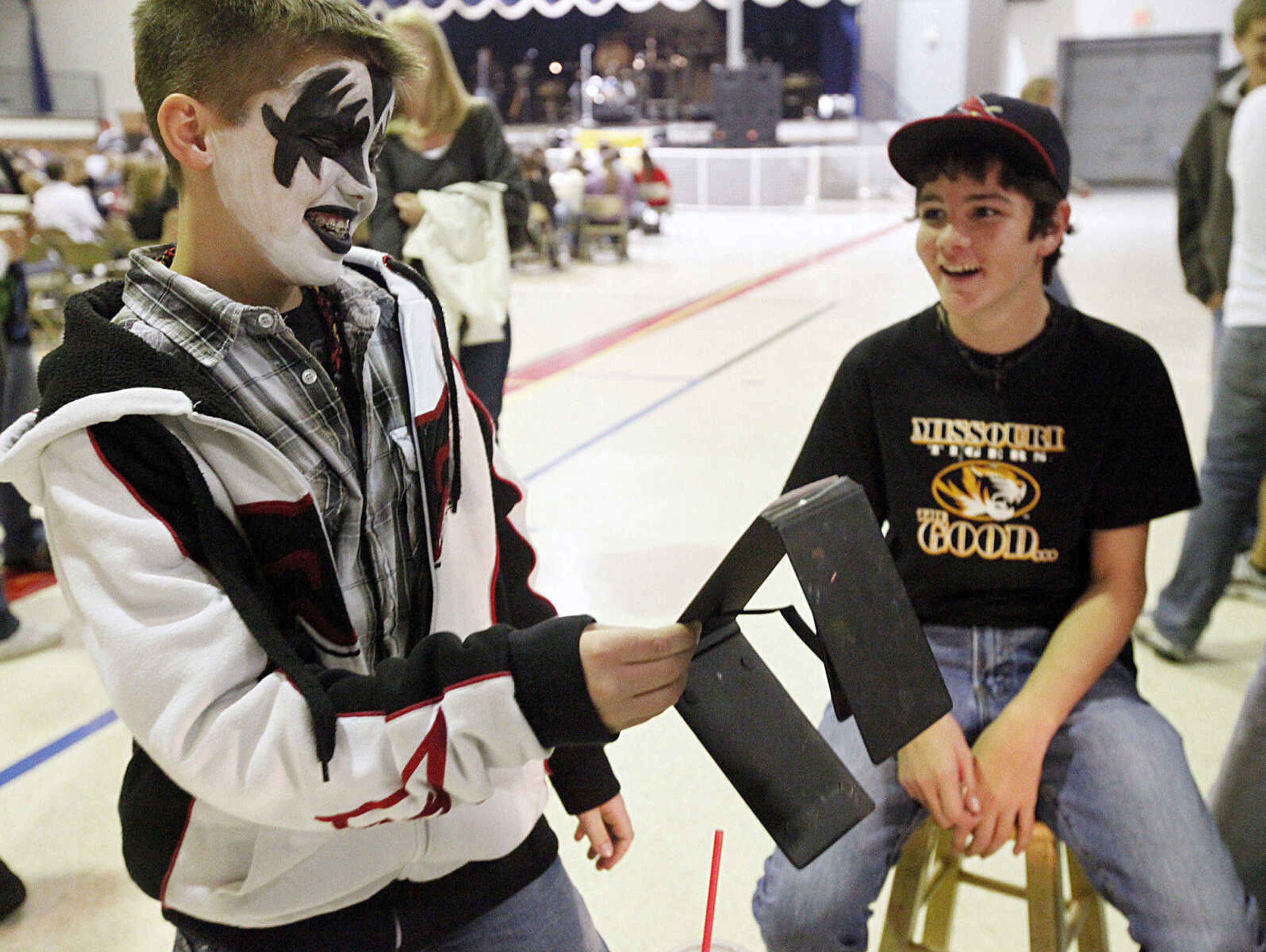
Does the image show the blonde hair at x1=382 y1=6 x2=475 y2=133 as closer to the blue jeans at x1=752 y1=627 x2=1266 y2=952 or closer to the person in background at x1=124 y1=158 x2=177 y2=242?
the blue jeans at x1=752 y1=627 x2=1266 y2=952

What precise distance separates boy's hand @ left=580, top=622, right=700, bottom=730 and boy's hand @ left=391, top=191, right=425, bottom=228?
2.39 m

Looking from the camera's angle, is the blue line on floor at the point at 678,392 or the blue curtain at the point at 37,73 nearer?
the blue line on floor at the point at 678,392

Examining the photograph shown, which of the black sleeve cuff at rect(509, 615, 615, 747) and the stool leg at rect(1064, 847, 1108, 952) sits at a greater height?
the black sleeve cuff at rect(509, 615, 615, 747)

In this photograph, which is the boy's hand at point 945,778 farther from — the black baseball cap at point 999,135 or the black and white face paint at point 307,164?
the black and white face paint at point 307,164

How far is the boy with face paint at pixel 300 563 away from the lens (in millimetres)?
800

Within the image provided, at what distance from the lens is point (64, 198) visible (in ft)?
26.3

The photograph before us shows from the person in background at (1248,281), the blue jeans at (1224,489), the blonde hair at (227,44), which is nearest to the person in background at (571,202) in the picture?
the person in background at (1248,281)

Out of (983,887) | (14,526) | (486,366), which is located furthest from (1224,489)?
(14,526)

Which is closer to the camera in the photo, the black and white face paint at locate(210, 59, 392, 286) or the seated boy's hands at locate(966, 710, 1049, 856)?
the black and white face paint at locate(210, 59, 392, 286)

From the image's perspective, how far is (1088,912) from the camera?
1.38 metres

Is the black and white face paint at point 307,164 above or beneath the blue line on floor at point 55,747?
above

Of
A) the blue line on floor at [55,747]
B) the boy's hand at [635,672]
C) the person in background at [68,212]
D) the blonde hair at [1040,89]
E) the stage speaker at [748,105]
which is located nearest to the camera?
the boy's hand at [635,672]

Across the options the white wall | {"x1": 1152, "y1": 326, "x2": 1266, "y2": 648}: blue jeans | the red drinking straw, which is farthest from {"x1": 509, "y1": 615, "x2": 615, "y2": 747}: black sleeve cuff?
the white wall

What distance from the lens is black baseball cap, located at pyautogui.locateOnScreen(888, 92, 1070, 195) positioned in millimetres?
1402
